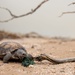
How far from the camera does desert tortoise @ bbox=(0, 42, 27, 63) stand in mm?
6020

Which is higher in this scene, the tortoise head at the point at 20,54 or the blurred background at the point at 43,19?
the tortoise head at the point at 20,54

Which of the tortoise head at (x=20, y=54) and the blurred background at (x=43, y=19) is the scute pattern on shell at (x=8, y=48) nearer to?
the tortoise head at (x=20, y=54)

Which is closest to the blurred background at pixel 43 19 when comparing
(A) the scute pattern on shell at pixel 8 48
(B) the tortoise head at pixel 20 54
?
(A) the scute pattern on shell at pixel 8 48

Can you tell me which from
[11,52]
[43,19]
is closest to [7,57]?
[11,52]

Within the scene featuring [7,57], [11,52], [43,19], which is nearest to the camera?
[7,57]

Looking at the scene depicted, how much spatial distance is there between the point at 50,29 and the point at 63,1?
73.0 inches

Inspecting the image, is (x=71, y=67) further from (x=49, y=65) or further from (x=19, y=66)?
(x=19, y=66)

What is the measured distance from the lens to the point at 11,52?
6.14 m

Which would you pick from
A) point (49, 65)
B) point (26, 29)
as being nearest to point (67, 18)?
point (26, 29)

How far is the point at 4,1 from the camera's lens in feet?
38.1

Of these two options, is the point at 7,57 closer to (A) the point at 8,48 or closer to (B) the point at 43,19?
(A) the point at 8,48

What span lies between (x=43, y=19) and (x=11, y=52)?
20.8 ft

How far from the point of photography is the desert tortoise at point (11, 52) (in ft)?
19.7

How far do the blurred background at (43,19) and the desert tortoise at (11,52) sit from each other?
4.84m
